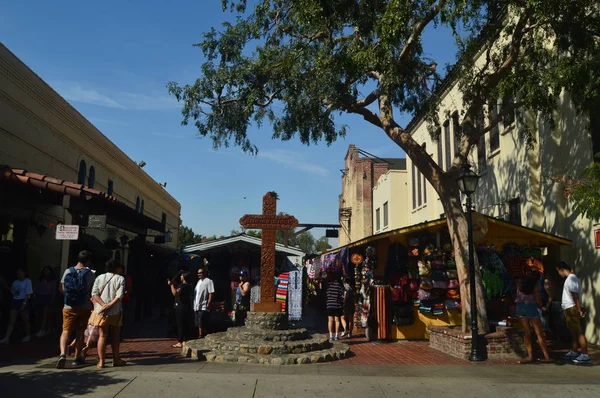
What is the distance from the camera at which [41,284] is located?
37.8ft

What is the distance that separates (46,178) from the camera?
10.7 m

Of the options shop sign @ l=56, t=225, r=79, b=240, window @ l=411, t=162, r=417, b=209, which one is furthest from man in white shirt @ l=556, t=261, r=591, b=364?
window @ l=411, t=162, r=417, b=209

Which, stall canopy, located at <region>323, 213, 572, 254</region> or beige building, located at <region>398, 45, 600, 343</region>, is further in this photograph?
stall canopy, located at <region>323, 213, 572, 254</region>

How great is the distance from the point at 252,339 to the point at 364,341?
3.46 metres

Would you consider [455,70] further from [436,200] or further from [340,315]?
[436,200]

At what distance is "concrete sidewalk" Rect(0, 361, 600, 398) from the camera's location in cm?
678

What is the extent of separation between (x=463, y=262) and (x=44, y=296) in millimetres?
9344

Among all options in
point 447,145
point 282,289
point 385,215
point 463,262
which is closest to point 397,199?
point 385,215

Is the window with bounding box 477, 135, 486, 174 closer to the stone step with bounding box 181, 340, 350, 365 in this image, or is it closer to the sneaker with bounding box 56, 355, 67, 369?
the stone step with bounding box 181, 340, 350, 365

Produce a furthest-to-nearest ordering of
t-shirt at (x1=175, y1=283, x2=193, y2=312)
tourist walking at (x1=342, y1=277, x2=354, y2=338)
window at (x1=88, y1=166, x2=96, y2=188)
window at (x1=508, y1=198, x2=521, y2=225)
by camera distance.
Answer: window at (x1=88, y1=166, x2=96, y2=188)
window at (x1=508, y1=198, x2=521, y2=225)
tourist walking at (x1=342, y1=277, x2=354, y2=338)
t-shirt at (x1=175, y1=283, x2=193, y2=312)

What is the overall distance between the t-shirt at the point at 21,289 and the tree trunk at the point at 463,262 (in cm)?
912

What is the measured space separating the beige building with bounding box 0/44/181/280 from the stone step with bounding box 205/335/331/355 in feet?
12.1

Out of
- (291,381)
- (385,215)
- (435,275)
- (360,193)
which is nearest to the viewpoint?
(291,381)

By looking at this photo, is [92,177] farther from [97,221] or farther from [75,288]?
[75,288]
